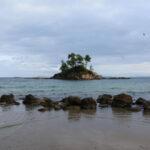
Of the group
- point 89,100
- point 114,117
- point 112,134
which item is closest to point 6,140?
point 112,134

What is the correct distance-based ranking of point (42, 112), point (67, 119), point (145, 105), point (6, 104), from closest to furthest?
point (67, 119), point (42, 112), point (145, 105), point (6, 104)

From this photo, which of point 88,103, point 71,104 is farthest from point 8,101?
point 88,103

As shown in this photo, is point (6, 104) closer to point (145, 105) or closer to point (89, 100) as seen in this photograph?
point (89, 100)

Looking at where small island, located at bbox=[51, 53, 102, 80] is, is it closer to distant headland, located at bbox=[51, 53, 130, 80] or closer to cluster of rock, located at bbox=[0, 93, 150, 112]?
distant headland, located at bbox=[51, 53, 130, 80]

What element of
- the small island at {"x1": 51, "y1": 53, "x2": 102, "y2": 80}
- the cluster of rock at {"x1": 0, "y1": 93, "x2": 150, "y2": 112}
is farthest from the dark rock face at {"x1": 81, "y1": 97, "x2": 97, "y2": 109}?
the small island at {"x1": 51, "y1": 53, "x2": 102, "y2": 80}

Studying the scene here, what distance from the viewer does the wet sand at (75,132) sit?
49.6 ft

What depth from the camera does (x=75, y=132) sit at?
1828 cm

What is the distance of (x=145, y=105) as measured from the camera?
101ft

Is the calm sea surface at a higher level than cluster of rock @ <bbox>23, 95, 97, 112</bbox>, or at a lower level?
lower

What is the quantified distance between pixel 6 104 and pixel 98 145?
71.4 ft

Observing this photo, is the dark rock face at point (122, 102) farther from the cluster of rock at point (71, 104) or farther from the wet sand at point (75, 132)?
the wet sand at point (75, 132)

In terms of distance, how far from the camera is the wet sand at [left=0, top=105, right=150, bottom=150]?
49.6 ft

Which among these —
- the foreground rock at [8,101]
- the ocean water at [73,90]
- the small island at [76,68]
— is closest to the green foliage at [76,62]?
the small island at [76,68]

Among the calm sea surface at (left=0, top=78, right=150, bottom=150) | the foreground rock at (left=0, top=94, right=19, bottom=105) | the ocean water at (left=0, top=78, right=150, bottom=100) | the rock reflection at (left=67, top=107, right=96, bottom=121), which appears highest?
the ocean water at (left=0, top=78, right=150, bottom=100)
